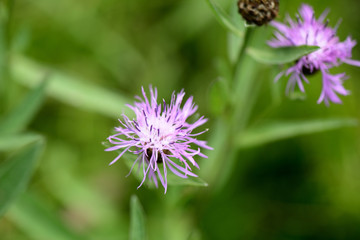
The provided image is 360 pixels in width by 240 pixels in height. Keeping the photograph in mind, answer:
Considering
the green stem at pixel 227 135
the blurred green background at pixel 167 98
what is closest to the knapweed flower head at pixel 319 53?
the green stem at pixel 227 135

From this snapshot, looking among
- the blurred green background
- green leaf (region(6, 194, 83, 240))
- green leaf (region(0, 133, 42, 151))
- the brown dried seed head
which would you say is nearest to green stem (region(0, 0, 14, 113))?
the blurred green background

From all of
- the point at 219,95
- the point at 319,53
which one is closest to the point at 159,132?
the point at 219,95

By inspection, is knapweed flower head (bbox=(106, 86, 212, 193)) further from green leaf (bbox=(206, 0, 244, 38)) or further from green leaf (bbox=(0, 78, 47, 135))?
green leaf (bbox=(0, 78, 47, 135))

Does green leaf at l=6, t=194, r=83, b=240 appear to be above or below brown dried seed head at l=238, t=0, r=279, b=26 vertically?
below

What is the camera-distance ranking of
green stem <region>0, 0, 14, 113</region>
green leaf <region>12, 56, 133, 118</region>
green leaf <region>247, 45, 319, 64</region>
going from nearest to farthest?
green leaf <region>247, 45, 319, 64</region>, green stem <region>0, 0, 14, 113</region>, green leaf <region>12, 56, 133, 118</region>

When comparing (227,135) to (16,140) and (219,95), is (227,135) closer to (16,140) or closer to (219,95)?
(219,95)

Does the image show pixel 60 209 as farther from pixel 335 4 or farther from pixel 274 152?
pixel 335 4

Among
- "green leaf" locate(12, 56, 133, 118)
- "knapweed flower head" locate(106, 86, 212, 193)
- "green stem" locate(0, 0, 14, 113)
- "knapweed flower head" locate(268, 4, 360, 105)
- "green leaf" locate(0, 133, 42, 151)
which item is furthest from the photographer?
"green leaf" locate(12, 56, 133, 118)
